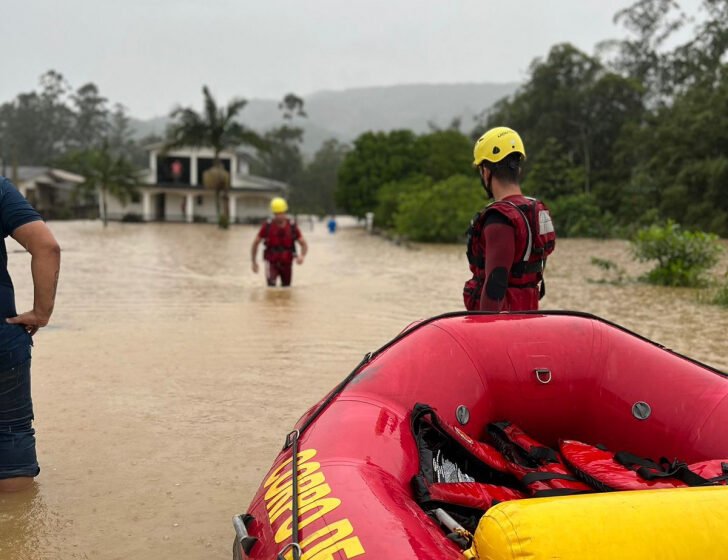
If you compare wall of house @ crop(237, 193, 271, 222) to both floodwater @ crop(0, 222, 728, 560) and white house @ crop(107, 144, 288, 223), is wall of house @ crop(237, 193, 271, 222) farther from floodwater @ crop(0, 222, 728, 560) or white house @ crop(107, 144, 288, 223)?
floodwater @ crop(0, 222, 728, 560)

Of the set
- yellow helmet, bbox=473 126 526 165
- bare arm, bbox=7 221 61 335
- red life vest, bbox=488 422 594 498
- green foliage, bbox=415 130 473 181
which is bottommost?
red life vest, bbox=488 422 594 498

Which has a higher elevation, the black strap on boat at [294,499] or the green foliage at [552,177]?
the green foliage at [552,177]

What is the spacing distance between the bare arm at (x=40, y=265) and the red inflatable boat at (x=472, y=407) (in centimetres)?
138

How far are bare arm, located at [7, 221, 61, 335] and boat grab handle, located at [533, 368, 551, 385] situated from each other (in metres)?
2.07

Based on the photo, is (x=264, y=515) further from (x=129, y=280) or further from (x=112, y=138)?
(x=112, y=138)

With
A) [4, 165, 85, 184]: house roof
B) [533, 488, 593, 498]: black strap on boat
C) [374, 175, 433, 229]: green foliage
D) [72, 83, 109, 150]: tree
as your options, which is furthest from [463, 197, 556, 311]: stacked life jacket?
[72, 83, 109, 150]: tree

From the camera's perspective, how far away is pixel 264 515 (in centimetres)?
225

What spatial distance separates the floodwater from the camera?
3.33 m

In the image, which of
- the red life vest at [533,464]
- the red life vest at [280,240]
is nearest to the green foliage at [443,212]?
the red life vest at [280,240]

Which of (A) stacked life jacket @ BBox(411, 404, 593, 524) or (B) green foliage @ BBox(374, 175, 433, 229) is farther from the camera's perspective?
(B) green foliage @ BBox(374, 175, 433, 229)

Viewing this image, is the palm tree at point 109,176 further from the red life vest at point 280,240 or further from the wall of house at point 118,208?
the red life vest at point 280,240

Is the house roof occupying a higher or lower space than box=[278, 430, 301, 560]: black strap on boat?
higher

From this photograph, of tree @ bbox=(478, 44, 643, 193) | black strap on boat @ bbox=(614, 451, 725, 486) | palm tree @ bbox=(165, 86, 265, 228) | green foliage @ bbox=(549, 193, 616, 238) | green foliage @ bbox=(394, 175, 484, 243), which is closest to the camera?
black strap on boat @ bbox=(614, 451, 725, 486)

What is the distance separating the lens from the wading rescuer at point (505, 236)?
3.33m
